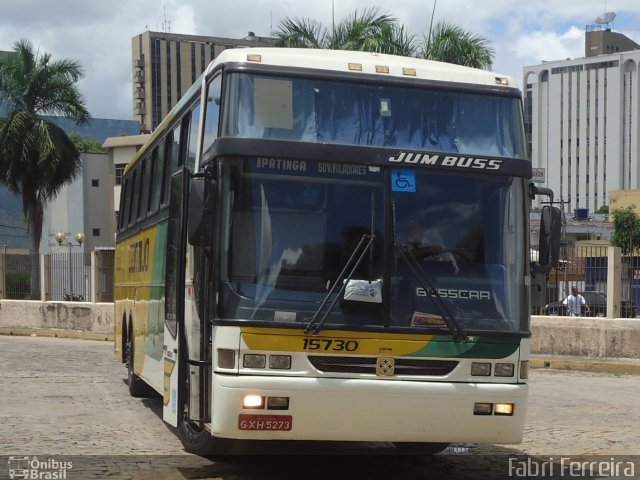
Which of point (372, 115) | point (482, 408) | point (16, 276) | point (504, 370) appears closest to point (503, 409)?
point (482, 408)

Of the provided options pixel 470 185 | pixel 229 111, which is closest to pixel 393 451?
pixel 470 185

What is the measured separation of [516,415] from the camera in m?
7.89

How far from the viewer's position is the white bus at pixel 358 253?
7.57 metres

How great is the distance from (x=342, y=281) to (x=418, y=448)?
2.85m


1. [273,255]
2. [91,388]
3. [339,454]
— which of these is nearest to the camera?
[273,255]

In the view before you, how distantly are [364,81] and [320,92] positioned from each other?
0.38 meters

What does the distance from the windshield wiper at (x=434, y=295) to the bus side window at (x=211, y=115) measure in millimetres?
1729

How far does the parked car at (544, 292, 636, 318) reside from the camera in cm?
1966

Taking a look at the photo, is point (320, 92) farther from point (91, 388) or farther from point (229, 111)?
point (91, 388)

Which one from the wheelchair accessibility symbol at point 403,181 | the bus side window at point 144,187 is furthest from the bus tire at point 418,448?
the bus side window at point 144,187

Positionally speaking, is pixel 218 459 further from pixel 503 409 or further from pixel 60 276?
pixel 60 276

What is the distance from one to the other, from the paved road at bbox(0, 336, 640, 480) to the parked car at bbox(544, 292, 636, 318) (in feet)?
12.2

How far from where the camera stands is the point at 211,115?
8.32 m

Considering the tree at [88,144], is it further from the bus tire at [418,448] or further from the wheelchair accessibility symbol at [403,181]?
the wheelchair accessibility symbol at [403,181]
